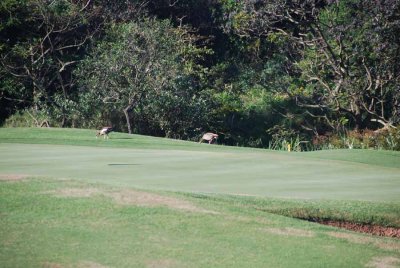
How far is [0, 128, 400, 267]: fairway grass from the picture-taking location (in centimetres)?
745

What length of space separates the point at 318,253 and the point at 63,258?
2.53m

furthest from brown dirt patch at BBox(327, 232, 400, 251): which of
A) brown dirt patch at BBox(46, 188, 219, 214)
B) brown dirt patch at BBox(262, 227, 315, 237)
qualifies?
brown dirt patch at BBox(46, 188, 219, 214)

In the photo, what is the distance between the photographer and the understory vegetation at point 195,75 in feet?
82.8

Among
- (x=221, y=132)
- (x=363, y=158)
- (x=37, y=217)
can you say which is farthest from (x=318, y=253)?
(x=221, y=132)

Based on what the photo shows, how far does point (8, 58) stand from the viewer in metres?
25.8

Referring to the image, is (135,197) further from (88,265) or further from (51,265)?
(51,265)

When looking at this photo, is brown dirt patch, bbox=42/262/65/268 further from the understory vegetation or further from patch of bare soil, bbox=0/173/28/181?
the understory vegetation

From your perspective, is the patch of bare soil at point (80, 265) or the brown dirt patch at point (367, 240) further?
the brown dirt patch at point (367, 240)

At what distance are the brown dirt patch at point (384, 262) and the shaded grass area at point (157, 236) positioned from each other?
0.02m

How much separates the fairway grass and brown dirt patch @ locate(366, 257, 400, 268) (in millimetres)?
25

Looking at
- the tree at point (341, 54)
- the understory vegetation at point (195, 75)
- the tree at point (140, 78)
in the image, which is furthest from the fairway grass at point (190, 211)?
the tree at point (341, 54)

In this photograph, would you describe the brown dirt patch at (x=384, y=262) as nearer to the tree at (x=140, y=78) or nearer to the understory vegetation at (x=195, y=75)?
the understory vegetation at (x=195, y=75)

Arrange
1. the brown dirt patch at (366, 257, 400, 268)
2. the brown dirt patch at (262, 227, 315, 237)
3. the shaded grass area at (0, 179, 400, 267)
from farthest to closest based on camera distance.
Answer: the brown dirt patch at (262, 227, 315, 237) < the brown dirt patch at (366, 257, 400, 268) < the shaded grass area at (0, 179, 400, 267)

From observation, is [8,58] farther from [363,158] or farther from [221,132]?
[363,158]
